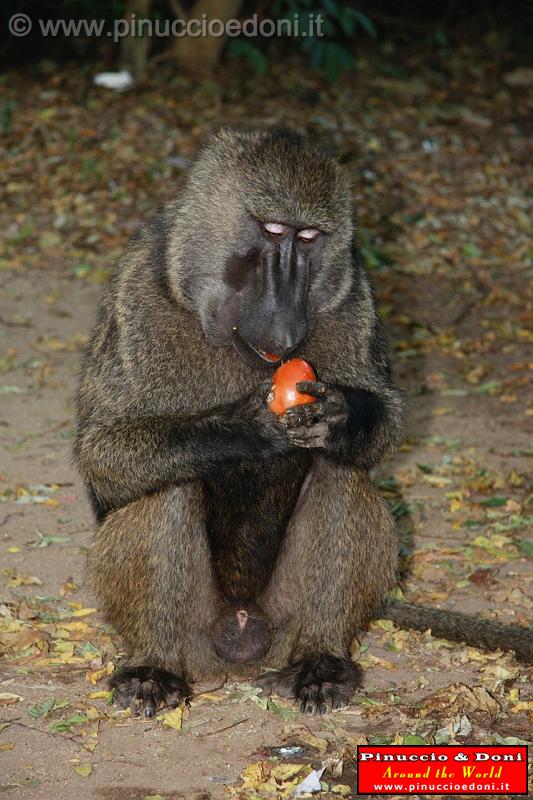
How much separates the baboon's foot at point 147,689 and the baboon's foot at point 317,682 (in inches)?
12.3

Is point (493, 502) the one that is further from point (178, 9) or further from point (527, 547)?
point (178, 9)

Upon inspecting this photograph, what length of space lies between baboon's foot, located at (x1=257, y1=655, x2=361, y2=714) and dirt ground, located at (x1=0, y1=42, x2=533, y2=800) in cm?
5

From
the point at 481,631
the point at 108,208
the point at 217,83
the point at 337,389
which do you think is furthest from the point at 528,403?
the point at 217,83

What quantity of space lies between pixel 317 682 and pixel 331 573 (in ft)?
1.21

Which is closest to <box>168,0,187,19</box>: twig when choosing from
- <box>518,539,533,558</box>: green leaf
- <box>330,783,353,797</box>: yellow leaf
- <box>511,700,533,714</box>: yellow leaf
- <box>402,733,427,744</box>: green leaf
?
<box>518,539,533,558</box>: green leaf

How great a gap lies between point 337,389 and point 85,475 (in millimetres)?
941

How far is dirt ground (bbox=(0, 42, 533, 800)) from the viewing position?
3.74m

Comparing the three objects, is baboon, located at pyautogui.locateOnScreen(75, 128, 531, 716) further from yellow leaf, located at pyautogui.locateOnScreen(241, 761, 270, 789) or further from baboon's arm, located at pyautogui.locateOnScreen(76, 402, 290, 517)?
yellow leaf, located at pyautogui.locateOnScreen(241, 761, 270, 789)

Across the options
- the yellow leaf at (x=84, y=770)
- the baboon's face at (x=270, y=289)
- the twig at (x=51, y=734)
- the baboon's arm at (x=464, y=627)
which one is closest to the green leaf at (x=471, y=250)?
the baboon's arm at (x=464, y=627)

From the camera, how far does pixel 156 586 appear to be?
3939mm

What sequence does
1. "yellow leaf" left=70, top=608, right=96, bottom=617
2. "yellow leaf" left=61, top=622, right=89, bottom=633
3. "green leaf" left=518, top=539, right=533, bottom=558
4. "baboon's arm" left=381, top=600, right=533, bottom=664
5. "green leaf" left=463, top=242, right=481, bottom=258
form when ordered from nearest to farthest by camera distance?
"baboon's arm" left=381, top=600, right=533, bottom=664
"yellow leaf" left=61, top=622, right=89, bottom=633
"yellow leaf" left=70, top=608, right=96, bottom=617
"green leaf" left=518, top=539, right=533, bottom=558
"green leaf" left=463, top=242, right=481, bottom=258

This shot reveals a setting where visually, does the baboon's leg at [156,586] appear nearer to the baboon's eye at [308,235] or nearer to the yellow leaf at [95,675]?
the yellow leaf at [95,675]

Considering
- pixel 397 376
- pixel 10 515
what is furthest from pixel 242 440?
pixel 397 376

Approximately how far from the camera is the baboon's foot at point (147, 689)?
3.89 meters
